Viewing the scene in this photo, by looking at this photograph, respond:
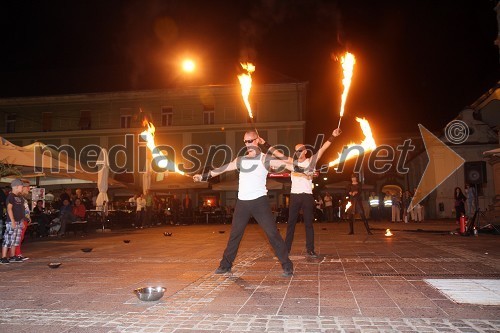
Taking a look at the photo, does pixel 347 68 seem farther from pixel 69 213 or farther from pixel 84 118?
pixel 84 118

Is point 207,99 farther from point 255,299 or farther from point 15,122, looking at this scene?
point 255,299

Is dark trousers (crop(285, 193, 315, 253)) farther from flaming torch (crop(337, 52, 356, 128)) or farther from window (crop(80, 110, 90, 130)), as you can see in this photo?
window (crop(80, 110, 90, 130))

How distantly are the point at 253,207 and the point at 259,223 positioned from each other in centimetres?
26

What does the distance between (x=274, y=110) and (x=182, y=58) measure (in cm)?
1350

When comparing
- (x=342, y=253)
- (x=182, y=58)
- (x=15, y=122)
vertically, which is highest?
(x=182, y=58)

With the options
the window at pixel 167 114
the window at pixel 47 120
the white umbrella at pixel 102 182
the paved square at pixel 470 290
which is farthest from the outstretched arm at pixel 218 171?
the window at pixel 47 120

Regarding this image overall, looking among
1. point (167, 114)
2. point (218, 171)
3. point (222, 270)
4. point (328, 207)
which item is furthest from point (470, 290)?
point (167, 114)

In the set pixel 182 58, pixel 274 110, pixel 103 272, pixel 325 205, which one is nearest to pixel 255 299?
pixel 103 272

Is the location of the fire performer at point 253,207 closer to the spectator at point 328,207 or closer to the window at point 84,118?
the spectator at point 328,207

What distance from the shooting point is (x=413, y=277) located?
240 inches

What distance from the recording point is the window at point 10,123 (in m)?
42.4

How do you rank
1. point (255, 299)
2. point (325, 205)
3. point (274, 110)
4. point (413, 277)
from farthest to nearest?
1. point (274, 110)
2. point (325, 205)
3. point (413, 277)
4. point (255, 299)

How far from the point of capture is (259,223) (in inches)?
258

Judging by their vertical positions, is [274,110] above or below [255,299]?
above
